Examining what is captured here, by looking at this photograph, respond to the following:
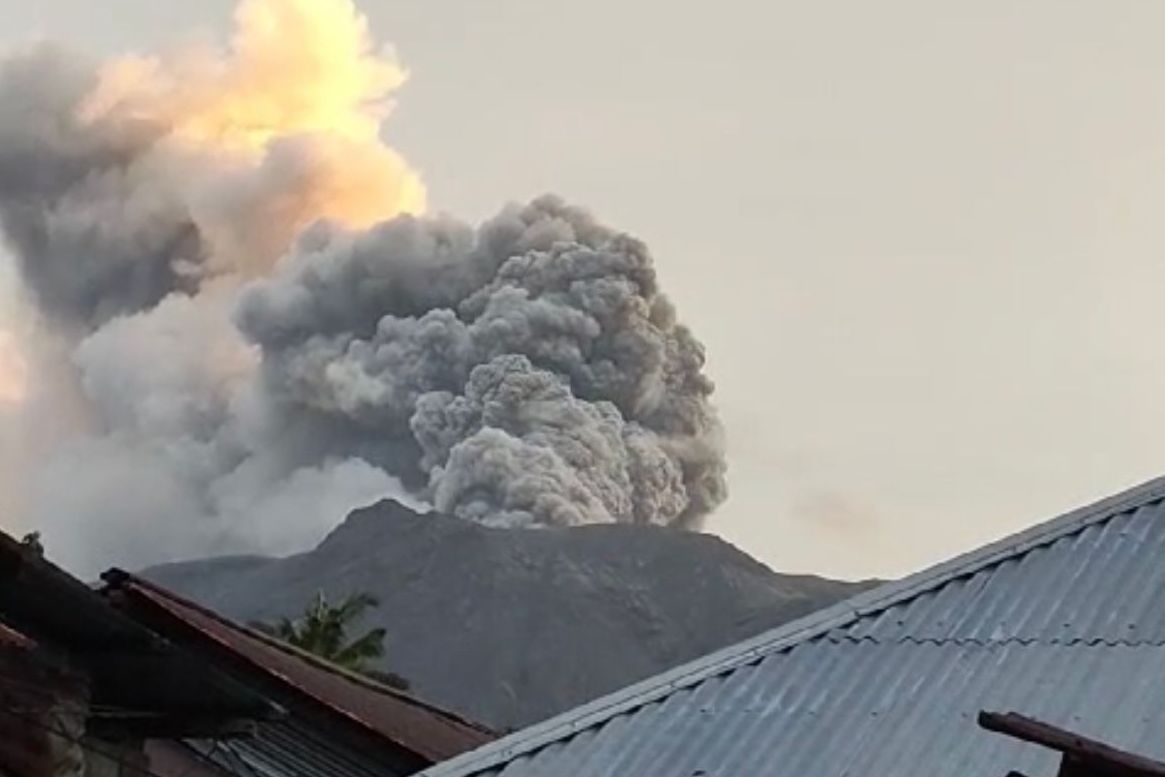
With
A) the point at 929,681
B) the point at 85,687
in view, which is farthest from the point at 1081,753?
the point at 85,687

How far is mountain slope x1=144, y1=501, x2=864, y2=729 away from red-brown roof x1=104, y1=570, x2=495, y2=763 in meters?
81.9

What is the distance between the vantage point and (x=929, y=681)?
6508 mm

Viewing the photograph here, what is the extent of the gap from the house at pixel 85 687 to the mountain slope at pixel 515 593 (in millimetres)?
88124

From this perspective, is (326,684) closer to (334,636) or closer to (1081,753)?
(1081,753)

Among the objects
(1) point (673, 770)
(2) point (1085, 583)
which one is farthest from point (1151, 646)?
(1) point (673, 770)

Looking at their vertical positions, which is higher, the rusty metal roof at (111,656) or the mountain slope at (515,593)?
the mountain slope at (515,593)

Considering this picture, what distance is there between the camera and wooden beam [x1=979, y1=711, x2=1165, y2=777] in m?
4.47

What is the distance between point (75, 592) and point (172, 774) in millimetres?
4298

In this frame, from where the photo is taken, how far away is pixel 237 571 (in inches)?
4582

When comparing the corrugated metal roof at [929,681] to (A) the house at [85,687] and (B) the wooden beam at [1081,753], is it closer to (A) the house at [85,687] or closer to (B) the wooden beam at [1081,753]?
(B) the wooden beam at [1081,753]

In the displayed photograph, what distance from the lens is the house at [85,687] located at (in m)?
7.11

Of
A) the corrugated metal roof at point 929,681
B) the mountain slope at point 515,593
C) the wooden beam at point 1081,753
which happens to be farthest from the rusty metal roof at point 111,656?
the mountain slope at point 515,593

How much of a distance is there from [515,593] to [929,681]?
103592mm

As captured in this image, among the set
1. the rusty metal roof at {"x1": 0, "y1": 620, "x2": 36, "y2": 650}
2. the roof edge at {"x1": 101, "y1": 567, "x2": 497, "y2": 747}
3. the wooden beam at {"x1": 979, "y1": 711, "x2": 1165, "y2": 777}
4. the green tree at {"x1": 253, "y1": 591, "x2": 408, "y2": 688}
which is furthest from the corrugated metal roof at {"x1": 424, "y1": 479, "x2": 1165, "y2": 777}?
the green tree at {"x1": 253, "y1": 591, "x2": 408, "y2": 688}
